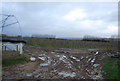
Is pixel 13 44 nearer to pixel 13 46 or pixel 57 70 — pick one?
pixel 13 46

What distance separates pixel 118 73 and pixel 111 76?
38 cm

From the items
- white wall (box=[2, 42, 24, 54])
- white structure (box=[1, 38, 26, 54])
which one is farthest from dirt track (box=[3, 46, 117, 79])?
white structure (box=[1, 38, 26, 54])

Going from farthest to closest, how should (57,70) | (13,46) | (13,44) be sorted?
(13,46), (13,44), (57,70)

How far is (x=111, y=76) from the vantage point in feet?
12.7

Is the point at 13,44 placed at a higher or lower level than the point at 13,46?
higher

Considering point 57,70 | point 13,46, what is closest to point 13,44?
point 13,46

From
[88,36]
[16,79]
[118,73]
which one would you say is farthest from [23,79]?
[88,36]

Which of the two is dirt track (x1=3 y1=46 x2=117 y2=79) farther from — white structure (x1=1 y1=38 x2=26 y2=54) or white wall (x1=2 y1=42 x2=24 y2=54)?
white structure (x1=1 y1=38 x2=26 y2=54)

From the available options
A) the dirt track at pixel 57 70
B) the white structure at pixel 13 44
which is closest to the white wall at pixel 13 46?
the white structure at pixel 13 44

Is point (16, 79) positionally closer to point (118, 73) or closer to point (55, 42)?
point (118, 73)

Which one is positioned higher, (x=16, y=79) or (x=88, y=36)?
(x=88, y=36)

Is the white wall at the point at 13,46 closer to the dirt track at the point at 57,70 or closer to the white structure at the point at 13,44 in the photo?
the white structure at the point at 13,44

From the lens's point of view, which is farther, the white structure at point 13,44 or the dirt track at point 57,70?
the white structure at point 13,44

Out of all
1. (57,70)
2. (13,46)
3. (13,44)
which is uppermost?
(13,44)
